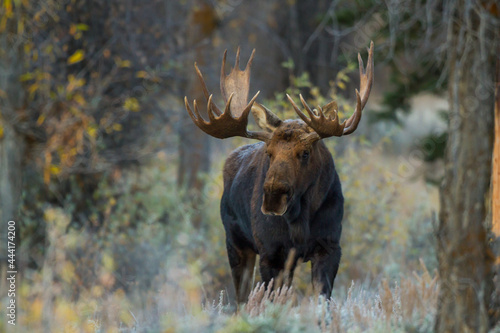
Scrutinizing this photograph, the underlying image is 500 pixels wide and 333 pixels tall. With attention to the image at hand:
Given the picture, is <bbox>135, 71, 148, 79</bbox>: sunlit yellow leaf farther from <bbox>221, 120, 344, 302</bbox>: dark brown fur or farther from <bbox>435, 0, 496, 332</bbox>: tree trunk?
<bbox>435, 0, 496, 332</bbox>: tree trunk

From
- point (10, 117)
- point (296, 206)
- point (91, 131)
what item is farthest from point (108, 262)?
point (296, 206)

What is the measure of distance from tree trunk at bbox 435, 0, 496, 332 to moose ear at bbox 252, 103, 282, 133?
2.31 m

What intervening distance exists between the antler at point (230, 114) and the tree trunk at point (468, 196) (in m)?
2.21

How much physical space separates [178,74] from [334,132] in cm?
694

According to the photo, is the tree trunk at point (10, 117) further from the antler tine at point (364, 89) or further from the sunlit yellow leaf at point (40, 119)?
the antler tine at point (364, 89)

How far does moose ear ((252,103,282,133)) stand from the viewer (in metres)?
6.48

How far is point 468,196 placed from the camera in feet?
13.9

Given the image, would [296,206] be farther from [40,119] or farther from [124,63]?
[124,63]

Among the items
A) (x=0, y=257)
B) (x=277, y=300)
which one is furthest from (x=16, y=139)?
(x=277, y=300)

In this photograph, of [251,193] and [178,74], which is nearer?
[251,193]

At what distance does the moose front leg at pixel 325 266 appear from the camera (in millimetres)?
6113

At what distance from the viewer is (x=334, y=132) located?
20.1 ft

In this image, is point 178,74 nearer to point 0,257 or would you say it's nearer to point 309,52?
point 309,52

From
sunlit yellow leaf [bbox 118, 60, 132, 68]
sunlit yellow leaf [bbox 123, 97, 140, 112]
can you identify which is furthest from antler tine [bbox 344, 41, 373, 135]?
sunlit yellow leaf [bbox 118, 60, 132, 68]
